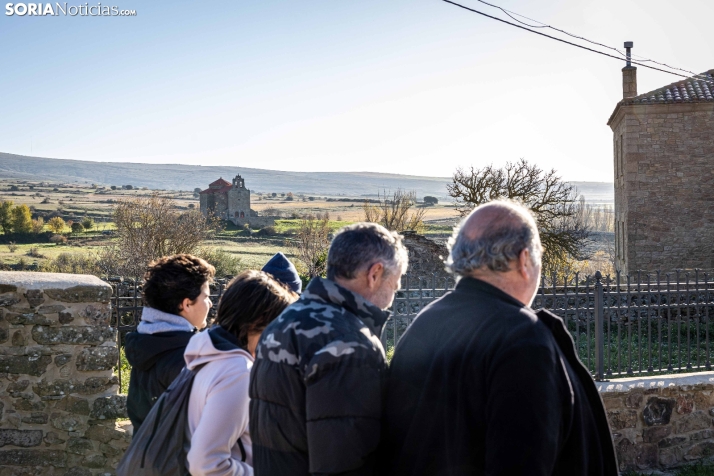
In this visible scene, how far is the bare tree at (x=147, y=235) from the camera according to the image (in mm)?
20469

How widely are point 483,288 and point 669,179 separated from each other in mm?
23332

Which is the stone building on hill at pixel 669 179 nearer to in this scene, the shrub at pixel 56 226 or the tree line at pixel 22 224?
the tree line at pixel 22 224

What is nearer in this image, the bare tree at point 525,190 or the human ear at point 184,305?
the human ear at point 184,305

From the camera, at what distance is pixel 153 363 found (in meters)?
2.98

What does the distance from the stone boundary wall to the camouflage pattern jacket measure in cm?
407

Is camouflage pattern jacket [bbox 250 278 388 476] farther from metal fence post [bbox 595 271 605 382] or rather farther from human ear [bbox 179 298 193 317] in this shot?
metal fence post [bbox 595 271 605 382]

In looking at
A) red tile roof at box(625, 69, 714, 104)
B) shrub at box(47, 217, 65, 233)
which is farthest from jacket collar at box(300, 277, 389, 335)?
Result: shrub at box(47, 217, 65, 233)

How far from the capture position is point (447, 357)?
187cm

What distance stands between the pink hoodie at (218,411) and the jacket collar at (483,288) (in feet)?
2.95

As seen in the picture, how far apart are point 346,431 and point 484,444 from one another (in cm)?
40

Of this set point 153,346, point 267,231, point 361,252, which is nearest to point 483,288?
point 361,252

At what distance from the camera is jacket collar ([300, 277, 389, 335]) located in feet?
6.93

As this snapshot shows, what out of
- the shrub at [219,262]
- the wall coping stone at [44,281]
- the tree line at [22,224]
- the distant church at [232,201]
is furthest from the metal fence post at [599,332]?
the distant church at [232,201]

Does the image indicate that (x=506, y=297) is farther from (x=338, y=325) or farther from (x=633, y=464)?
(x=633, y=464)
